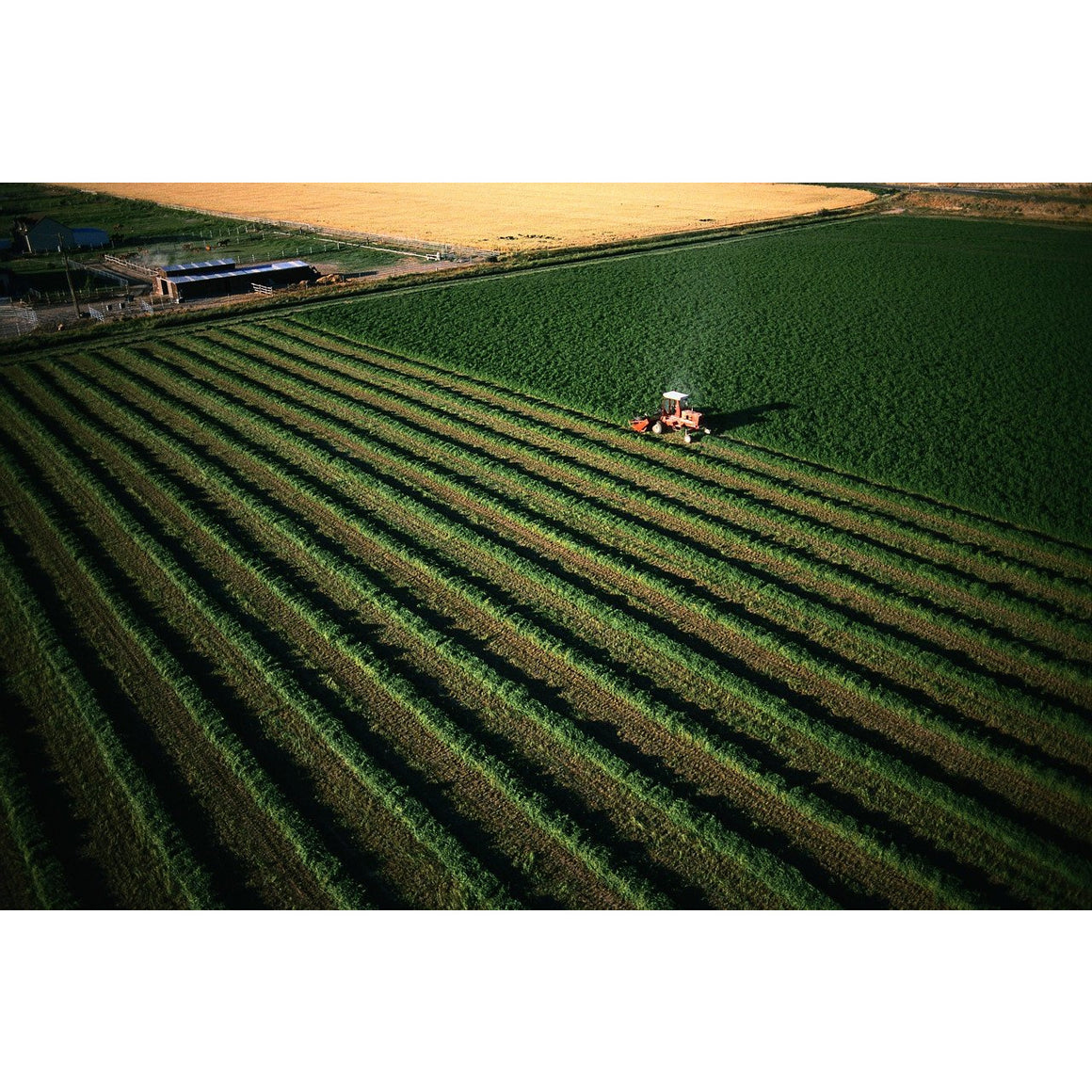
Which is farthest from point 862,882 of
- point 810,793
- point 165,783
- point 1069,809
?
point 165,783

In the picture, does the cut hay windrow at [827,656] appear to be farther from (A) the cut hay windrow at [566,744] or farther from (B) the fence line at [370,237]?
(B) the fence line at [370,237]

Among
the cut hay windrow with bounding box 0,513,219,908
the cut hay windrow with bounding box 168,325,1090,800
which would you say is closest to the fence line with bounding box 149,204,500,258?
the cut hay windrow with bounding box 168,325,1090,800

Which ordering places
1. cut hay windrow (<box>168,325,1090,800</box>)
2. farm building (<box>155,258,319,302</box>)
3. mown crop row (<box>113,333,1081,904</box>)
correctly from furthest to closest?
farm building (<box>155,258,319,302</box>) < cut hay windrow (<box>168,325,1090,800</box>) < mown crop row (<box>113,333,1081,904</box>)

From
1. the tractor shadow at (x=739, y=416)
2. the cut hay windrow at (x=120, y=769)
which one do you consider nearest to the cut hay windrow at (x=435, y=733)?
the cut hay windrow at (x=120, y=769)

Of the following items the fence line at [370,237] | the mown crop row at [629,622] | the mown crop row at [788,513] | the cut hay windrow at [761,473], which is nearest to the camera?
the mown crop row at [629,622]

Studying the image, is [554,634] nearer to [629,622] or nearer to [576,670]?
[576,670]

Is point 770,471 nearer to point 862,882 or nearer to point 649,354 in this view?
point 649,354

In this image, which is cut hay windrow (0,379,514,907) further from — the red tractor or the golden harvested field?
the golden harvested field

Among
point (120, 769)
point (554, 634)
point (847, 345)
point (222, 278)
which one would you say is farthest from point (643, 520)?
point (222, 278)
